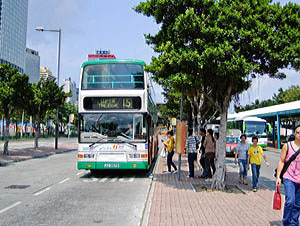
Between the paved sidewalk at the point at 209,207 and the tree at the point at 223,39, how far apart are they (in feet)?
3.75

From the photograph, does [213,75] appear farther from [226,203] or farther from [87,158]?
[87,158]

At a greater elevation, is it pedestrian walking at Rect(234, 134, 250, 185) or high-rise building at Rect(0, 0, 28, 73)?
high-rise building at Rect(0, 0, 28, 73)

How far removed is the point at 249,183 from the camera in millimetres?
10992

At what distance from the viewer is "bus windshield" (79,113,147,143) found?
37.8 ft

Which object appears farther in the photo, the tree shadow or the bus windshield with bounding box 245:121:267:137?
the bus windshield with bounding box 245:121:267:137

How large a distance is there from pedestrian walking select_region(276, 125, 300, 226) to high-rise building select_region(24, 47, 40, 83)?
197 m

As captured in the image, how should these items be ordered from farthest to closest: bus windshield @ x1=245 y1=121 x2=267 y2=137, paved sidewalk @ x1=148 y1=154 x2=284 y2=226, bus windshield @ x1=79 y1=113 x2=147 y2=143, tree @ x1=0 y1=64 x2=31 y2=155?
bus windshield @ x1=245 y1=121 x2=267 y2=137 → tree @ x1=0 y1=64 x2=31 y2=155 → bus windshield @ x1=79 y1=113 x2=147 y2=143 → paved sidewalk @ x1=148 y1=154 x2=284 y2=226

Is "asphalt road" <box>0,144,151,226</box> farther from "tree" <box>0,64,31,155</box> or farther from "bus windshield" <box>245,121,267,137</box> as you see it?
"bus windshield" <box>245,121,267,137</box>

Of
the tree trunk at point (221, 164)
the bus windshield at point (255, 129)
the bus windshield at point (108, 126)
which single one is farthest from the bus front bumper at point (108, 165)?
the bus windshield at point (255, 129)

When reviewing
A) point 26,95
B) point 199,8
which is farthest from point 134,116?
point 26,95

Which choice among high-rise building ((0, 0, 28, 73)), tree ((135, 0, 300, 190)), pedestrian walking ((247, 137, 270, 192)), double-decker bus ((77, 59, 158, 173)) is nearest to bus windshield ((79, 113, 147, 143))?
double-decker bus ((77, 59, 158, 173))

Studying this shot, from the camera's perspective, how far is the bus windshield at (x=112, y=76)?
11.6 meters

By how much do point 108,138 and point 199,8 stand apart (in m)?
5.48

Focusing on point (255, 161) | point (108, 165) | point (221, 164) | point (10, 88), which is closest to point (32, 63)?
point (10, 88)
